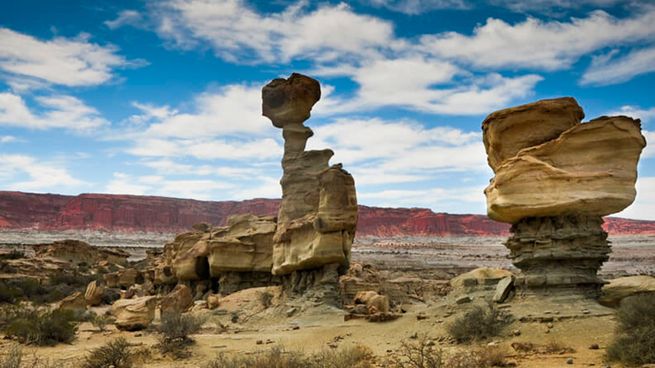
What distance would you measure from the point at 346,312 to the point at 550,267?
7324 mm

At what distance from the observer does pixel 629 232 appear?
15938cm

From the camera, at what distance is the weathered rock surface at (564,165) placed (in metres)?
13.5

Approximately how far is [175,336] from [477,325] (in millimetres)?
7314

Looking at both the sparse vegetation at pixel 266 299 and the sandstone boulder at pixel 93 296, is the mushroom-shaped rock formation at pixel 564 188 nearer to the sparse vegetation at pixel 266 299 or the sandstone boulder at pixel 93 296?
the sparse vegetation at pixel 266 299

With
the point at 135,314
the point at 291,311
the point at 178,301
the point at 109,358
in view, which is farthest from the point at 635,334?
the point at 178,301

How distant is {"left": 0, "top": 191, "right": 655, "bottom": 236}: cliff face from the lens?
450 feet

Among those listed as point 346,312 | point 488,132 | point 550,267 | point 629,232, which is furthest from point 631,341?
point 629,232

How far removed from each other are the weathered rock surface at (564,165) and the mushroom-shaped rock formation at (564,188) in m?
0.02

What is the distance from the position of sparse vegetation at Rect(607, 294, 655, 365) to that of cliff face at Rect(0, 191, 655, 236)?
133781 millimetres

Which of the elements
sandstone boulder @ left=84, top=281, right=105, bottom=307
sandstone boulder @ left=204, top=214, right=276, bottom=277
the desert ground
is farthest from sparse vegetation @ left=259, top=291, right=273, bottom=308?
sandstone boulder @ left=84, top=281, right=105, bottom=307

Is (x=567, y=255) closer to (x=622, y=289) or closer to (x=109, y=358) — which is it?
(x=622, y=289)

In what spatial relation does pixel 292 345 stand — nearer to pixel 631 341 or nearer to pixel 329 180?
pixel 329 180

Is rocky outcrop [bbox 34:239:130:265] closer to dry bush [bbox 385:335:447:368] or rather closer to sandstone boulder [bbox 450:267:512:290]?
sandstone boulder [bbox 450:267:512:290]

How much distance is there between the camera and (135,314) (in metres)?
17.9
